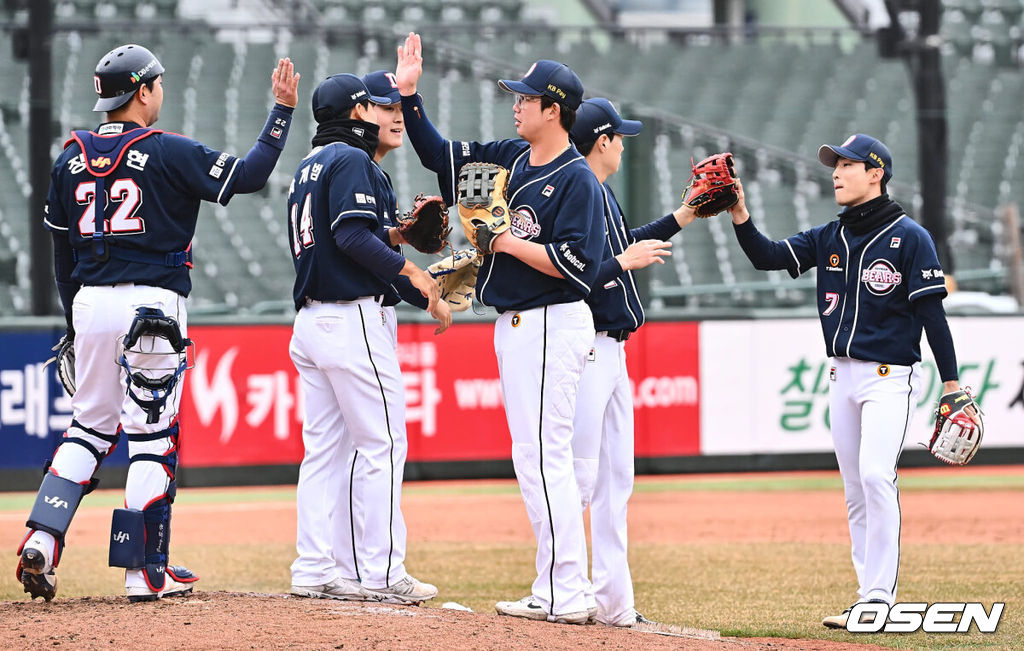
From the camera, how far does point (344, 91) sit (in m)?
5.58

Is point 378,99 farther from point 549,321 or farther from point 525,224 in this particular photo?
point 549,321

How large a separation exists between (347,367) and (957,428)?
249cm

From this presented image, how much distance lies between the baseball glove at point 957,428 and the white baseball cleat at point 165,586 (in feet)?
9.98

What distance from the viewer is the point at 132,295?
5195 millimetres

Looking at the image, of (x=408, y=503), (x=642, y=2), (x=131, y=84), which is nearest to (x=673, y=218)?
(x=131, y=84)

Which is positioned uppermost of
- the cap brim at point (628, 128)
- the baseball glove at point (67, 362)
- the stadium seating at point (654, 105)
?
the stadium seating at point (654, 105)

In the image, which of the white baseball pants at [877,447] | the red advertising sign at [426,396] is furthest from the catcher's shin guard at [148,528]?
the red advertising sign at [426,396]

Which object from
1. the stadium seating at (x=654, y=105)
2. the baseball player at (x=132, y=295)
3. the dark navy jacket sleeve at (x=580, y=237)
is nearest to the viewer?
the dark navy jacket sleeve at (x=580, y=237)

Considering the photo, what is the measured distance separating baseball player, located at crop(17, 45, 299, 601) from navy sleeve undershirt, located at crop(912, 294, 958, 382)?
2702 millimetres

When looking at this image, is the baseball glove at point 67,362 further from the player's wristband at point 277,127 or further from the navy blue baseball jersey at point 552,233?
the navy blue baseball jersey at point 552,233

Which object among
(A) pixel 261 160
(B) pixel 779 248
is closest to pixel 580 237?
(A) pixel 261 160

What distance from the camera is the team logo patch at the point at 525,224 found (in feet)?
17.1

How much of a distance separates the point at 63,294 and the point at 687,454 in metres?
7.59

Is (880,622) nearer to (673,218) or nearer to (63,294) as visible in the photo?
(673,218)
